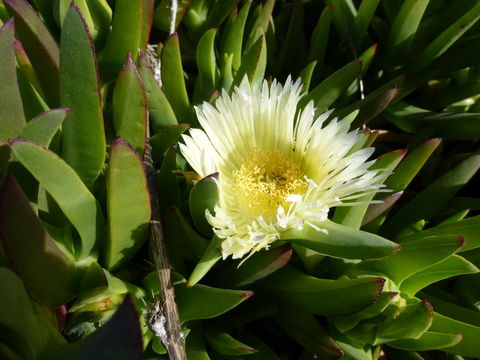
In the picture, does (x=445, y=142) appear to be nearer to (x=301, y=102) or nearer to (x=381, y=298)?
(x=301, y=102)

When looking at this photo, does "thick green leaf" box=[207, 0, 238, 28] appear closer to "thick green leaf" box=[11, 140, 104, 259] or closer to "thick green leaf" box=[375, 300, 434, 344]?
"thick green leaf" box=[11, 140, 104, 259]

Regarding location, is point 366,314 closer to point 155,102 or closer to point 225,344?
point 225,344

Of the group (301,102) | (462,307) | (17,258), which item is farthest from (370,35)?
(17,258)

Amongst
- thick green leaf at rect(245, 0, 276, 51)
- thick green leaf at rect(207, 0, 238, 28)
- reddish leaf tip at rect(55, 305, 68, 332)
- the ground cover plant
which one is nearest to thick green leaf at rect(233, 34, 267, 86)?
the ground cover plant

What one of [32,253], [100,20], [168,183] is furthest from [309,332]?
[100,20]

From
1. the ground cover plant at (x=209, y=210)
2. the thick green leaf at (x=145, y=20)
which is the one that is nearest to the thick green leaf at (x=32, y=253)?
the ground cover plant at (x=209, y=210)
